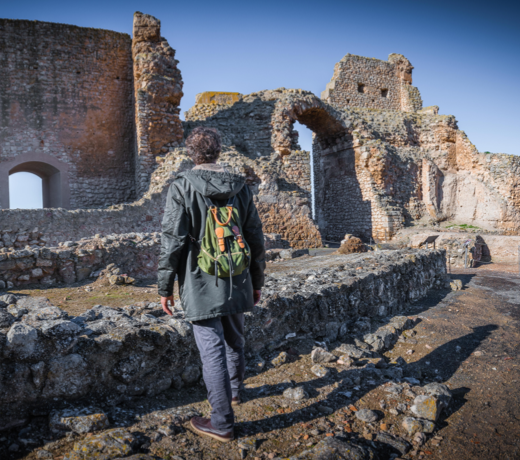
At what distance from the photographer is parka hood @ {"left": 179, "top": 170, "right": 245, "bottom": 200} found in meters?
2.03

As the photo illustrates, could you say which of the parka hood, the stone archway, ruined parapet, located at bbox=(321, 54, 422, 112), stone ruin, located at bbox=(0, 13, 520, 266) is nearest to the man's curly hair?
the parka hood

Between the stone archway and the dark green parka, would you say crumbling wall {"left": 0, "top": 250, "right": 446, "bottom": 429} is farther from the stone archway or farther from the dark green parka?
the stone archway

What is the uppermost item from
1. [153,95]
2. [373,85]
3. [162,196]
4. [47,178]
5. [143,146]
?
[373,85]

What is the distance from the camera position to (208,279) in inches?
77.8

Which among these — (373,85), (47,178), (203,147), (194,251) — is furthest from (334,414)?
(373,85)

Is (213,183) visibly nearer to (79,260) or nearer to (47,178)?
(79,260)

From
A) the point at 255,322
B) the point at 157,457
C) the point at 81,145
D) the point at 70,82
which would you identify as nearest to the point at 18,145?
the point at 81,145

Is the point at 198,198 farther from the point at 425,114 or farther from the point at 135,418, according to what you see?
the point at 425,114

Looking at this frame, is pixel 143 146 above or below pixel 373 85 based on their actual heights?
below

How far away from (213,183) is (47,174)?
44.6 ft

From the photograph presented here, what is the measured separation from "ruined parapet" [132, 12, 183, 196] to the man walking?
10.6 meters

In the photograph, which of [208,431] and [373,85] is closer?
[208,431]

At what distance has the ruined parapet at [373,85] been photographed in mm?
24109

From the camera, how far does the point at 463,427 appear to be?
2201mm
